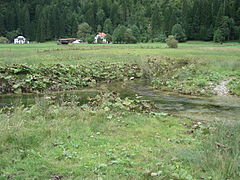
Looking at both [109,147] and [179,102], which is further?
[179,102]

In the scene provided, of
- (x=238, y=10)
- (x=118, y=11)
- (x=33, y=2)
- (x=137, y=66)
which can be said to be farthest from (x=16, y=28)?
(x=137, y=66)

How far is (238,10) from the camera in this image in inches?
3807

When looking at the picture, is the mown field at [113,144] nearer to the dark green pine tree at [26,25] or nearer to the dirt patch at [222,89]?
the dirt patch at [222,89]

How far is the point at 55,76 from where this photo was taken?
23.5 m

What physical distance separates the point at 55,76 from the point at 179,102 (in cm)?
1085

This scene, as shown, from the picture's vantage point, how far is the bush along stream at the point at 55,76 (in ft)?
68.5

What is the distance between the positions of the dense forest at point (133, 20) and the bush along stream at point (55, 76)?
65.8 metres

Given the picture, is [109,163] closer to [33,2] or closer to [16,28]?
[16,28]

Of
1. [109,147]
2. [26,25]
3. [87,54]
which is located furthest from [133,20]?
[109,147]

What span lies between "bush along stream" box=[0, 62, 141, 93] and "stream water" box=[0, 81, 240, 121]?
51.5 inches

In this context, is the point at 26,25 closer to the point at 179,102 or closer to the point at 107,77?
the point at 107,77

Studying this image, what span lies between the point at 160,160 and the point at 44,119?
5.53 m

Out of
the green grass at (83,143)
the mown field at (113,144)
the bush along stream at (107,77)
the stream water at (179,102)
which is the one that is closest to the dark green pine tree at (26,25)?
the bush along stream at (107,77)

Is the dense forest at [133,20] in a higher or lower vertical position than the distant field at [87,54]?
higher
